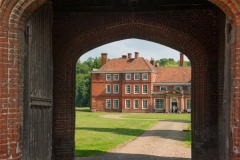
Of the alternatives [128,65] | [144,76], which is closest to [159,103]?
[144,76]

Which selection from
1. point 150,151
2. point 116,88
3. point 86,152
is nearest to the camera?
point 86,152

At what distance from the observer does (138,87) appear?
61125 millimetres

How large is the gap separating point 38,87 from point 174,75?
55.6 metres

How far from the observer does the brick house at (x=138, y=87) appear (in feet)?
196

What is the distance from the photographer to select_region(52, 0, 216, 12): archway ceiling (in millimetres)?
9203

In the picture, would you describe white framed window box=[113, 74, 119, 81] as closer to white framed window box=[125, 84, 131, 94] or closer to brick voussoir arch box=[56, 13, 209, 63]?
white framed window box=[125, 84, 131, 94]

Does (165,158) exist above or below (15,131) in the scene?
below

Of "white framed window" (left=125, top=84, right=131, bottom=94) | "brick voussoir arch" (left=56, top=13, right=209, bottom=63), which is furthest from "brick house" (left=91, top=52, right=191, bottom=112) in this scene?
"brick voussoir arch" (left=56, top=13, right=209, bottom=63)

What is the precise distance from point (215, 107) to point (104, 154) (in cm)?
513

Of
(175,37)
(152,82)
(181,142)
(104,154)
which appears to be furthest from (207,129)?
(152,82)

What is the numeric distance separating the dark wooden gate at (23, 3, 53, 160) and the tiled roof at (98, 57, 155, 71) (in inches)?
2079

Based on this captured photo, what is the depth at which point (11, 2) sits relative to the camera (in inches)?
206

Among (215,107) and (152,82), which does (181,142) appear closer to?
(215,107)

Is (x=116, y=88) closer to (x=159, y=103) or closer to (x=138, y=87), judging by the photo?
(x=138, y=87)
